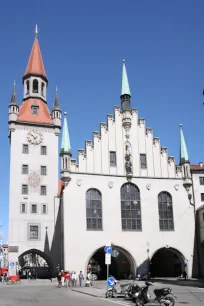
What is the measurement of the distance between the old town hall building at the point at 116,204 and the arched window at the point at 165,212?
0.37ft

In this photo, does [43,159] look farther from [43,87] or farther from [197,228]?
[197,228]

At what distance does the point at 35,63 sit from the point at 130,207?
3077cm

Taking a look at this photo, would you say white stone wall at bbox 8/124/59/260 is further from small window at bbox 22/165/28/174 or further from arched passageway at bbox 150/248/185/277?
arched passageway at bbox 150/248/185/277

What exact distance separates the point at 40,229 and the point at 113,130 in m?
16.8

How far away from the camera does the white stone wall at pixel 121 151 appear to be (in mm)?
42344

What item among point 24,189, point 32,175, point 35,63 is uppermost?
Answer: point 35,63

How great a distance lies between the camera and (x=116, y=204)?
41750mm

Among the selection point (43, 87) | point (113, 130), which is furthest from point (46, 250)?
point (43, 87)

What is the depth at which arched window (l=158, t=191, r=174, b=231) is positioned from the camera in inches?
1681

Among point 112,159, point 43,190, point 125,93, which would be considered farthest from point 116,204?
point 125,93

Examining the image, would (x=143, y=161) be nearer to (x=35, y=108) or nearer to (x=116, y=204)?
(x=116, y=204)

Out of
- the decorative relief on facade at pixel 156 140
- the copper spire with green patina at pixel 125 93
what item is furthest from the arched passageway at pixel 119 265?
the copper spire with green patina at pixel 125 93

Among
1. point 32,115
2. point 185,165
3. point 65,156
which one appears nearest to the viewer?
point 65,156

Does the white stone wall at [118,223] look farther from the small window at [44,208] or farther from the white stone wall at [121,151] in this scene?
the small window at [44,208]
